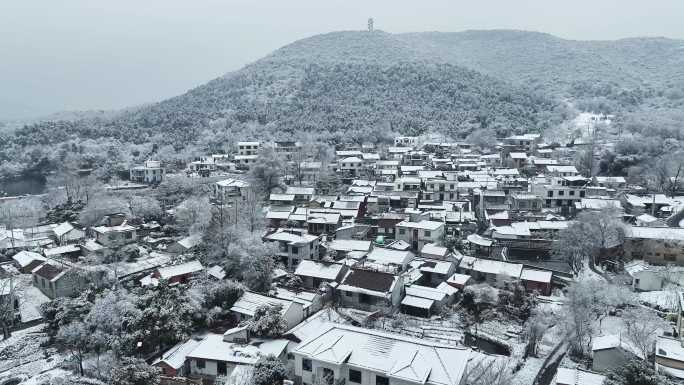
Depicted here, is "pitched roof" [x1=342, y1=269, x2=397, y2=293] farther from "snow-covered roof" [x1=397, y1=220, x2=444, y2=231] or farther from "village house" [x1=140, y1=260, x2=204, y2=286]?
"village house" [x1=140, y1=260, x2=204, y2=286]

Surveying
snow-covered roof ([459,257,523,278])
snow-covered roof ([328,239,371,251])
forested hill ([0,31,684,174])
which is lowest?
snow-covered roof ([459,257,523,278])

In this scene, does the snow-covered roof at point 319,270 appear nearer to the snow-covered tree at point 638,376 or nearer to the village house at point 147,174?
the snow-covered tree at point 638,376

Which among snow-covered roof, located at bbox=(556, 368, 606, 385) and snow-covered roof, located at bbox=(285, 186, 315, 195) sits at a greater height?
snow-covered roof, located at bbox=(285, 186, 315, 195)

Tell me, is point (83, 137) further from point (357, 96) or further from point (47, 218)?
point (357, 96)

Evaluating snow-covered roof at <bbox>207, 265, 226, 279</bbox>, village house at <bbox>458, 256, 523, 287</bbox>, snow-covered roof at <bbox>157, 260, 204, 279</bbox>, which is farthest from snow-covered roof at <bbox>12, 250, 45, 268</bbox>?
village house at <bbox>458, 256, 523, 287</bbox>

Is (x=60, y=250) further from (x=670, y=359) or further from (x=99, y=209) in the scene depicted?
(x=670, y=359)

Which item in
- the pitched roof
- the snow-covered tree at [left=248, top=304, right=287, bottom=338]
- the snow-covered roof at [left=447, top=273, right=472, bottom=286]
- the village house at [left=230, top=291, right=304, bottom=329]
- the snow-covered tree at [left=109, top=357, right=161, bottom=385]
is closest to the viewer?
the snow-covered tree at [left=109, top=357, right=161, bottom=385]

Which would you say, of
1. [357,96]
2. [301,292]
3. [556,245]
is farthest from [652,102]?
[301,292]
